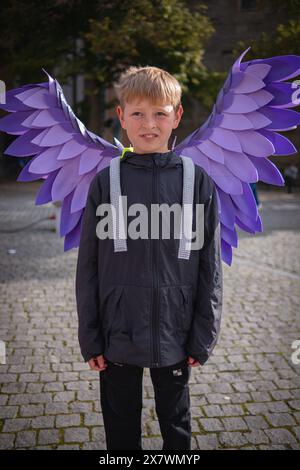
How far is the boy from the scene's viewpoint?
188 centimetres

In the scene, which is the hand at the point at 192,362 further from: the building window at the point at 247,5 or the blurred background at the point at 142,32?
the building window at the point at 247,5

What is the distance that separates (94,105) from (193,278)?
7.76 metres

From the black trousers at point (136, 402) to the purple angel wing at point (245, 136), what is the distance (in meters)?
0.68

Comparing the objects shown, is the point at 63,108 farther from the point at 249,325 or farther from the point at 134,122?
the point at 249,325

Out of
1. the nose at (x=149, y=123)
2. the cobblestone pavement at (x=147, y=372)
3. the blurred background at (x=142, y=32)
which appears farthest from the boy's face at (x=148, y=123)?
the cobblestone pavement at (x=147, y=372)

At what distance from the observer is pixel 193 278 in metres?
1.97

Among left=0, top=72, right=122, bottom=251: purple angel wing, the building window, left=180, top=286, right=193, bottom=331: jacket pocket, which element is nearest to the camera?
left=180, top=286, right=193, bottom=331: jacket pocket

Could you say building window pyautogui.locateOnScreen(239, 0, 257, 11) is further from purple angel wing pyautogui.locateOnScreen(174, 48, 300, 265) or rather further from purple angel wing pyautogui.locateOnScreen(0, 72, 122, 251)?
purple angel wing pyautogui.locateOnScreen(0, 72, 122, 251)

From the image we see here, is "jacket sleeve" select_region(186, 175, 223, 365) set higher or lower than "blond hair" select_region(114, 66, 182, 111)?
lower

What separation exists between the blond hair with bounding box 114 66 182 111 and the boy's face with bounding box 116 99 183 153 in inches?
0.9

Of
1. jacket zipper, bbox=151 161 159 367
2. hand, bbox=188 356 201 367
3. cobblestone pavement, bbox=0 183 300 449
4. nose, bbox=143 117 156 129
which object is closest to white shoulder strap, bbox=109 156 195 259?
jacket zipper, bbox=151 161 159 367

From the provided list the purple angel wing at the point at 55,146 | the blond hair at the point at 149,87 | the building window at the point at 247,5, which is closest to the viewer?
the blond hair at the point at 149,87

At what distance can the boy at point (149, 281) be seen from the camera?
73.9 inches

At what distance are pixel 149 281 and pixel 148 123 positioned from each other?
672 millimetres
